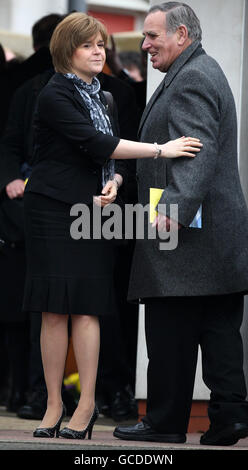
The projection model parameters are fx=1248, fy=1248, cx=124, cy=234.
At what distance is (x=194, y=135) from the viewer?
16.5 ft

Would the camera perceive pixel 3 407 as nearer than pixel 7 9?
Yes

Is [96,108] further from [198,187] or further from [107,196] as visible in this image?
[198,187]

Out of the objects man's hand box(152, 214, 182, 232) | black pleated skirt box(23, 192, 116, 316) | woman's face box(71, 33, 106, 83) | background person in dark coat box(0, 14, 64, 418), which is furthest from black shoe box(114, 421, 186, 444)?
woman's face box(71, 33, 106, 83)

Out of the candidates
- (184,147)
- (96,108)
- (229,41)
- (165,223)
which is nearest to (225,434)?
(165,223)

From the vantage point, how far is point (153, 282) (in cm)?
523

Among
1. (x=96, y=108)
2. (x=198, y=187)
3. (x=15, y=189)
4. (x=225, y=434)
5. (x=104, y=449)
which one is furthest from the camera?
(x=15, y=189)

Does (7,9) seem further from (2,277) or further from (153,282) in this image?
(153,282)

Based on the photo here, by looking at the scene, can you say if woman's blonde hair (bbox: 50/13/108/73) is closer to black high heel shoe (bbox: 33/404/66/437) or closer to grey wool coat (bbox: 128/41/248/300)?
grey wool coat (bbox: 128/41/248/300)

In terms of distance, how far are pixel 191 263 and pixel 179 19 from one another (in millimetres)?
1026

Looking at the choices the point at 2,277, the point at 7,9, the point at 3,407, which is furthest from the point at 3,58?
the point at 7,9

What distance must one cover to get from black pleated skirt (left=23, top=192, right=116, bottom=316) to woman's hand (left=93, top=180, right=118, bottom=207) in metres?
0.13

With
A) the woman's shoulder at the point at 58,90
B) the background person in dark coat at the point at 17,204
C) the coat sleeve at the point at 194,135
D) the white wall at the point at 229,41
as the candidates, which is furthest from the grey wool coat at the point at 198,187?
the background person in dark coat at the point at 17,204

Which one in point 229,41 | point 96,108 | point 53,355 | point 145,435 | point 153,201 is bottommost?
point 145,435

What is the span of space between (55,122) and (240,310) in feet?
3.68
